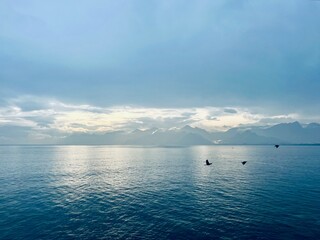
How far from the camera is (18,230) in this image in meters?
38.2

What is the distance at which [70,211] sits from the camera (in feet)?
156

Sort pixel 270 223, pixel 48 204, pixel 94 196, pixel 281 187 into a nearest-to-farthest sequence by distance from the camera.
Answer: pixel 270 223, pixel 48 204, pixel 94 196, pixel 281 187

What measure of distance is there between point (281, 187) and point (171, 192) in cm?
3468

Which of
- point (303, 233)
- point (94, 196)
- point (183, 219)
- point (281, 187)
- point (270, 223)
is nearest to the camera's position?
point (303, 233)

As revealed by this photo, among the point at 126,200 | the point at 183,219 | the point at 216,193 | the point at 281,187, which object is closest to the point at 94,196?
the point at 126,200

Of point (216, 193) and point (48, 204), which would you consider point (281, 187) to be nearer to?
point (216, 193)

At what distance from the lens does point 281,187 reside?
68.9m

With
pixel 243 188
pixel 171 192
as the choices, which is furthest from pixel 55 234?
pixel 243 188

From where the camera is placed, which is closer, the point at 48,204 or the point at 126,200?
the point at 48,204

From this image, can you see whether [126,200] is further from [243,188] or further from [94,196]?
[243,188]

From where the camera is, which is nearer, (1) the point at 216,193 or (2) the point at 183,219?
(2) the point at 183,219

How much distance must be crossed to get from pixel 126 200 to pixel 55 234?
851 inches

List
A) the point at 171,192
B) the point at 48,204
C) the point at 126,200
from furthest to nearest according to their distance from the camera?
the point at 171,192 → the point at 126,200 → the point at 48,204

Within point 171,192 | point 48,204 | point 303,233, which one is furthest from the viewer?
point 171,192
